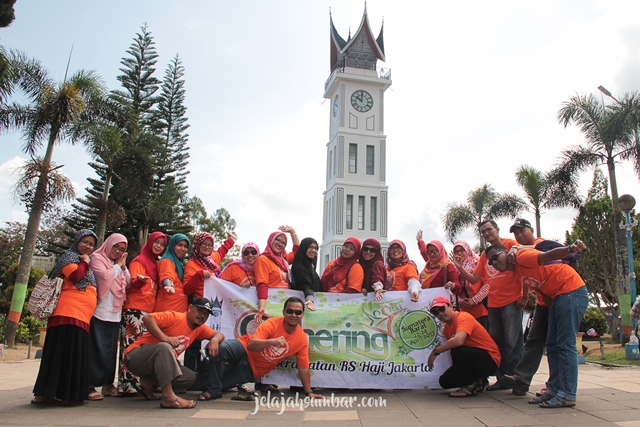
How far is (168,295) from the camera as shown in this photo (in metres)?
4.27

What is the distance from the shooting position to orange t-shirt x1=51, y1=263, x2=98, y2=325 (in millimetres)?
3717

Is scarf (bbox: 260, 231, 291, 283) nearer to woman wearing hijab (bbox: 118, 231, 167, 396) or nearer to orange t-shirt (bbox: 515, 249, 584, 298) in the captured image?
woman wearing hijab (bbox: 118, 231, 167, 396)

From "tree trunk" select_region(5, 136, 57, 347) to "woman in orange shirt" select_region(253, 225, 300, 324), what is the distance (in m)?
7.59

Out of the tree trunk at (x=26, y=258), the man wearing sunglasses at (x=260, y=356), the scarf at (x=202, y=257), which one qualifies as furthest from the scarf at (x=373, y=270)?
the tree trunk at (x=26, y=258)

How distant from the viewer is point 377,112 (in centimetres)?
3394

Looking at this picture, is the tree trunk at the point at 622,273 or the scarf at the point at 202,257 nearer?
the scarf at the point at 202,257

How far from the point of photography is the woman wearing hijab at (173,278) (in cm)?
424

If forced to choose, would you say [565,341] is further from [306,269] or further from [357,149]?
[357,149]

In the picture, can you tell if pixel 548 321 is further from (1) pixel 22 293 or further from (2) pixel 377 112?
(2) pixel 377 112

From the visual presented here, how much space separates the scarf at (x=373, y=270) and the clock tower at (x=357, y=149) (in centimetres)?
2579

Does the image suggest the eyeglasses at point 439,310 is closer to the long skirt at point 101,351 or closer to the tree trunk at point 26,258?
the long skirt at point 101,351

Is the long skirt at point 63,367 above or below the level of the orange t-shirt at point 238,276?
below

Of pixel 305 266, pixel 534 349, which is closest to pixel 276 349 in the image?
pixel 305 266

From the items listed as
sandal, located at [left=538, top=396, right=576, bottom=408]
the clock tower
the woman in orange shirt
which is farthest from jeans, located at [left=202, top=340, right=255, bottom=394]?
the clock tower
